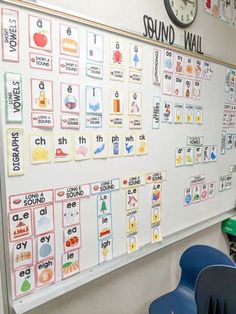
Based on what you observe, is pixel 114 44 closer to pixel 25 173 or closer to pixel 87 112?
pixel 87 112

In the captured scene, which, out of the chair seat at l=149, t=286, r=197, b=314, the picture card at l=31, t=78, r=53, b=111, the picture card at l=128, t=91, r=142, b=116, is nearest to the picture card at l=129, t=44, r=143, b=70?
the picture card at l=128, t=91, r=142, b=116

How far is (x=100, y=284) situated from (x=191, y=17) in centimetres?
159

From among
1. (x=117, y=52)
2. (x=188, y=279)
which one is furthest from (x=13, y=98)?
(x=188, y=279)

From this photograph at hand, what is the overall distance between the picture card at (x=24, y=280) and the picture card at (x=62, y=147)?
456mm

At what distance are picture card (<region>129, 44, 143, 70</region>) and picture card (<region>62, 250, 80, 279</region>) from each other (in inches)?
36.7

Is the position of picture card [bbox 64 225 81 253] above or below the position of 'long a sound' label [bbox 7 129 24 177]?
below

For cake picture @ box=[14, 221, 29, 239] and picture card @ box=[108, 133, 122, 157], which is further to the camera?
picture card @ box=[108, 133, 122, 157]

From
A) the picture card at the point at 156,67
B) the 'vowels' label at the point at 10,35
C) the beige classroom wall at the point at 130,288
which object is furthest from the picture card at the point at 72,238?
the picture card at the point at 156,67

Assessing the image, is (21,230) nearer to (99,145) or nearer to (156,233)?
(99,145)

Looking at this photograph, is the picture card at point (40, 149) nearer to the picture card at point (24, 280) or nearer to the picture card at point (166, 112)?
the picture card at point (24, 280)

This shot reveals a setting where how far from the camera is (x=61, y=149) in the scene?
1079 millimetres

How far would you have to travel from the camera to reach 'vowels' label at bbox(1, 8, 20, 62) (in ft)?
2.93

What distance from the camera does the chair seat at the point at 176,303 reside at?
4.89 feet

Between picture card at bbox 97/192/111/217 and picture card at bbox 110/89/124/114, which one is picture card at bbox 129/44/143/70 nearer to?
picture card at bbox 110/89/124/114
